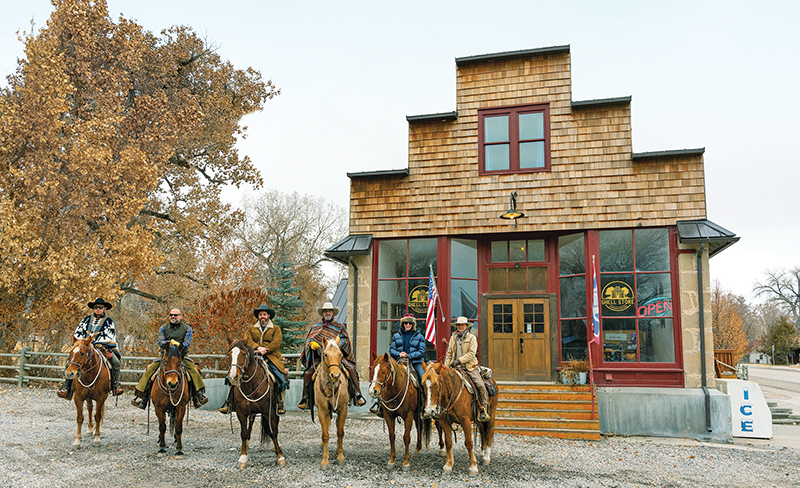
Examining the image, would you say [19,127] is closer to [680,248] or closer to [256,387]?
[256,387]

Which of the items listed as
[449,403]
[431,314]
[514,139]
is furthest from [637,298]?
[449,403]

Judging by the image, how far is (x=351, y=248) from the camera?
1434 cm

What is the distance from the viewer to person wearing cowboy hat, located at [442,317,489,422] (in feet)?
28.6

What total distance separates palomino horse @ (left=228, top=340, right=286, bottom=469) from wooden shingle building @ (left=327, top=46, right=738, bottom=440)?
5595mm

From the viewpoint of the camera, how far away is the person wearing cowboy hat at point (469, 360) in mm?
8711

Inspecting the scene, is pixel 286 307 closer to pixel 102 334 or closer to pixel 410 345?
pixel 102 334

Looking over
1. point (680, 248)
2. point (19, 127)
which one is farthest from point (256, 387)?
point (19, 127)

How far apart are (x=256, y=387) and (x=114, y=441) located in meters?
3.29

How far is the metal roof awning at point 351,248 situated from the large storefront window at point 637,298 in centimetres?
584

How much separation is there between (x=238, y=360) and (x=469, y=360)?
369 cm

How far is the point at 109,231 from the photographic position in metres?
→ 18.2

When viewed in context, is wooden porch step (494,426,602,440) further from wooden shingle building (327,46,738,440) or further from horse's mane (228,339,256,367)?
horse's mane (228,339,256,367)

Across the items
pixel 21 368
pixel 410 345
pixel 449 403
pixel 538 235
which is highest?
pixel 538 235

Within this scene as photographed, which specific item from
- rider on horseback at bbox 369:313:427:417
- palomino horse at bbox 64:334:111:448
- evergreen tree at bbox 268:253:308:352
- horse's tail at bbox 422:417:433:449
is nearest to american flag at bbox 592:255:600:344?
horse's tail at bbox 422:417:433:449
